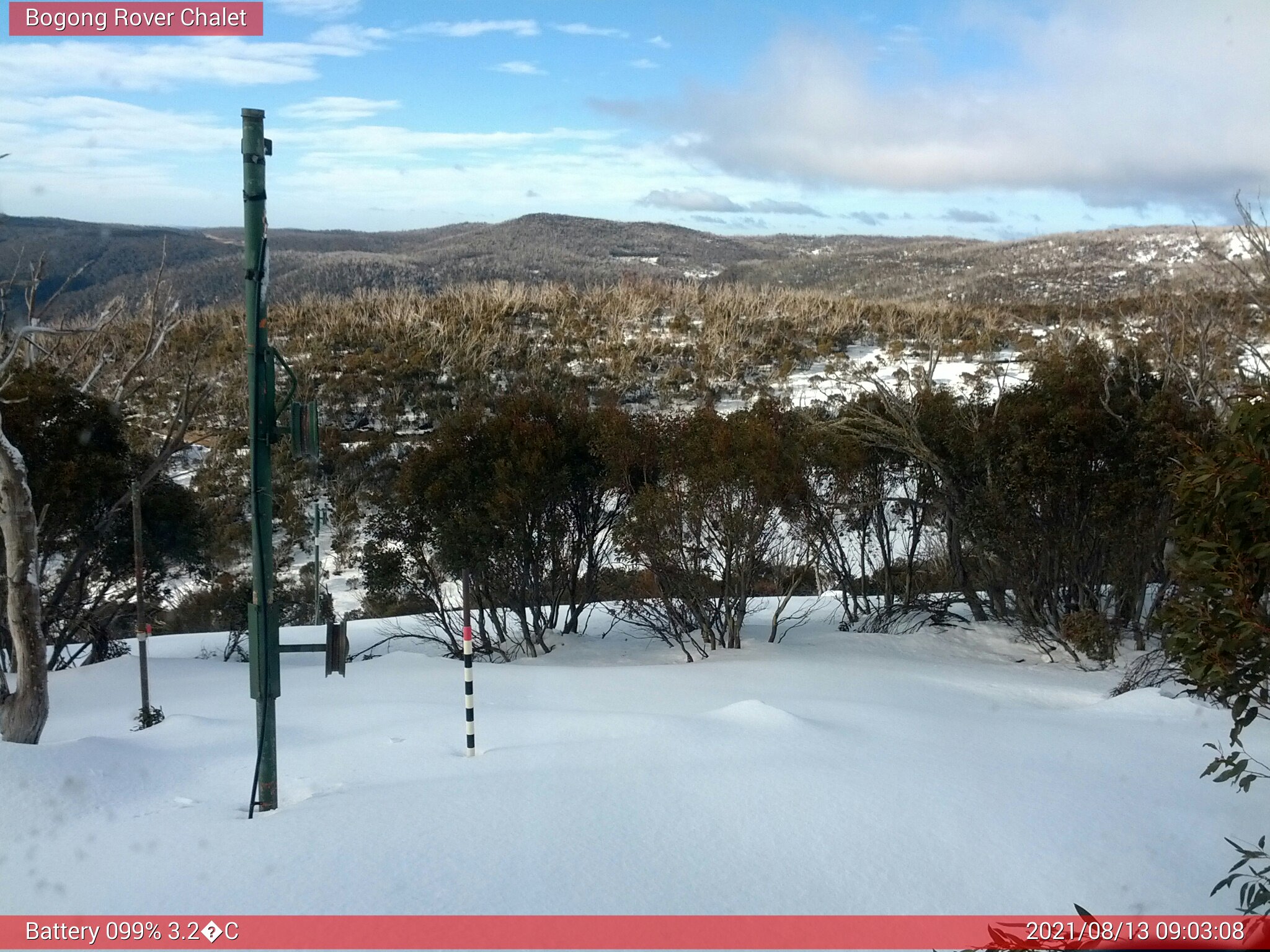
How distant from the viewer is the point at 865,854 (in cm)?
476

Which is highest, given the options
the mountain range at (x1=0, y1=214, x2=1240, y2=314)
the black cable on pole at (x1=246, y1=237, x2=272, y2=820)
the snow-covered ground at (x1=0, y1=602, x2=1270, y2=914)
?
the mountain range at (x1=0, y1=214, x2=1240, y2=314)

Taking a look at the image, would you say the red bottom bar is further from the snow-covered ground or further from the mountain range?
the mountain range

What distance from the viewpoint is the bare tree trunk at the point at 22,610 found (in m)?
7.86

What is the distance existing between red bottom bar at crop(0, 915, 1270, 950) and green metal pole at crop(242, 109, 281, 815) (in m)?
1.41

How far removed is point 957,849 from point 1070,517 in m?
8.83

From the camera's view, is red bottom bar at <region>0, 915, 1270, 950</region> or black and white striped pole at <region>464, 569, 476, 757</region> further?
black and white striped pole at <region>464, 569, 476, 757</region>

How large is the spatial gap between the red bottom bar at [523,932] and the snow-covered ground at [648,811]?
0.08 metres

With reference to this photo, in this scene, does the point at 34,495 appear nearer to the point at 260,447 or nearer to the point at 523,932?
the point at 260,447

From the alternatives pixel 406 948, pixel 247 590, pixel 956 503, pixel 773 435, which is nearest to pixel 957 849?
pixel 406 948

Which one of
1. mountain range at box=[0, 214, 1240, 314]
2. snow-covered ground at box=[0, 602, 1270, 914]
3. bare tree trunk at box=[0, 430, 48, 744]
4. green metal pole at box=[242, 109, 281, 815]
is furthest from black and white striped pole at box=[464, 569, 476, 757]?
mountain range at box=[0, 214, 1240, 314]

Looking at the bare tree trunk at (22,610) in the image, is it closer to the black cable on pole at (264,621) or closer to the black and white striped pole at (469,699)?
the black cable on pole at (264,621)

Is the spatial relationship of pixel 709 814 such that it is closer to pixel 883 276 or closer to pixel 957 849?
pixel 957 849

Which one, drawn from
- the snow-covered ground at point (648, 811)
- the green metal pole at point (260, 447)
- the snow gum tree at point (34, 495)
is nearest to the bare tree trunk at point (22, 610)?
the snow gum tree at point (34, 495)

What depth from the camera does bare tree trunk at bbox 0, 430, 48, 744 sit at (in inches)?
309
